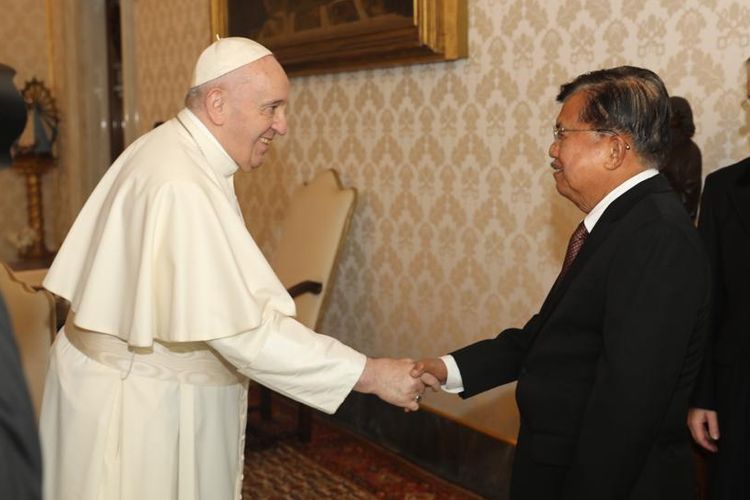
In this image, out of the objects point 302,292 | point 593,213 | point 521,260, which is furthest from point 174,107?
point 593,213

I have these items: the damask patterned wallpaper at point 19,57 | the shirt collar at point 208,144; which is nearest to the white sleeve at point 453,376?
the shirt collar at point 208,144

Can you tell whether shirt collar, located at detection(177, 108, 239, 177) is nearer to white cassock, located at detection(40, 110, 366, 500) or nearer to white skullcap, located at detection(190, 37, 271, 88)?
white cassock, located at detection(40, 110, 366, 500)

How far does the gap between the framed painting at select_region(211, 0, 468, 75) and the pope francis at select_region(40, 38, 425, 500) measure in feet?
6.17

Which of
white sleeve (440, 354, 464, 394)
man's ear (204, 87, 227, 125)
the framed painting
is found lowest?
white sleeve (440, 354, 464, 394)

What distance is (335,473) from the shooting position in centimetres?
452

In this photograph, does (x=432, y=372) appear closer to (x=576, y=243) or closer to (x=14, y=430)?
(x=576, y=243)

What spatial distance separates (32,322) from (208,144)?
98 cm

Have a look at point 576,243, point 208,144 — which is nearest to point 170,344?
point 208,144

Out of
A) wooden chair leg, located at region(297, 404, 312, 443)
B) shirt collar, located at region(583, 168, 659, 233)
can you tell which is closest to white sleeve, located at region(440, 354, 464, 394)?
shirt collar, located at region(583, 168, 659, 233)

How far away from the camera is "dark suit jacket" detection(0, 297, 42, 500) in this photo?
2.88 ft

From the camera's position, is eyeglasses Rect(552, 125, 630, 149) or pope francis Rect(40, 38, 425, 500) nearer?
eyeglasses Rect(552, 125, 630, 149)

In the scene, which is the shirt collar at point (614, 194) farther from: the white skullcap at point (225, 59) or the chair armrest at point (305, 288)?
the chair armrest at point (305, 288)

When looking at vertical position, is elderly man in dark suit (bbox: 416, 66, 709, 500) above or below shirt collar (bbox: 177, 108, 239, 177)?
below

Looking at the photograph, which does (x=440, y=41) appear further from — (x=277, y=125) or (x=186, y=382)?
(x=186, y=382)
